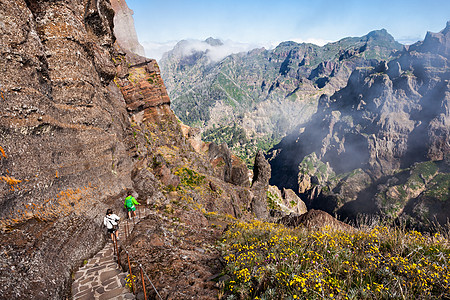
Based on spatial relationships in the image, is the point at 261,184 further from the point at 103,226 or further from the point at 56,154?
the point at 56,154

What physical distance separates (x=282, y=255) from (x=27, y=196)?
31.6ft

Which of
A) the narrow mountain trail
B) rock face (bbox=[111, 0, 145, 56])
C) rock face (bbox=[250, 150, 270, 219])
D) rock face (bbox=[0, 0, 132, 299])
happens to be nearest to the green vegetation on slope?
the narrow mountain trail

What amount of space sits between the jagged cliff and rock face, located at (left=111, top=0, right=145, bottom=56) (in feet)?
132

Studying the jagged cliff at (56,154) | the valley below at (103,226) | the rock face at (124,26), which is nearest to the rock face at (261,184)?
→ the valley below at (103,226)

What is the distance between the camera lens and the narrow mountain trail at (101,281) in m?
7.51

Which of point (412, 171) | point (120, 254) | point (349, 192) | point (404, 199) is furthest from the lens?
point (349, 192)

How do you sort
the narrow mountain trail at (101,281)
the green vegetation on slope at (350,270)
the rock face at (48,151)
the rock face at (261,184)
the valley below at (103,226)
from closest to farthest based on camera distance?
the green vegetation on slope at (350,270), the valley below at (103,226), the rock face at (48,151), the narrow mountain trail at (101,281), the rock face at (261,184)

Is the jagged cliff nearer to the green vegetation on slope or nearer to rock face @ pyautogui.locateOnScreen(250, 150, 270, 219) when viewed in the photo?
the green vegetation on slope

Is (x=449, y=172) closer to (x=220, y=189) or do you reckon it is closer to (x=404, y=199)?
(x=404, y=199)

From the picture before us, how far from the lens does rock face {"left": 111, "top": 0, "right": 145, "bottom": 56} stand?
175 feet

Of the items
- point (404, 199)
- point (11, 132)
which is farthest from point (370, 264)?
point (404, 199)

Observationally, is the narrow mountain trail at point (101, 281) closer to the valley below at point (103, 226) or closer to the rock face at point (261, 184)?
the valley below at point (103, 226)

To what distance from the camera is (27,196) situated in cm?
821

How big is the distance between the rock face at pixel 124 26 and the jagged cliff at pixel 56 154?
4017 cm
